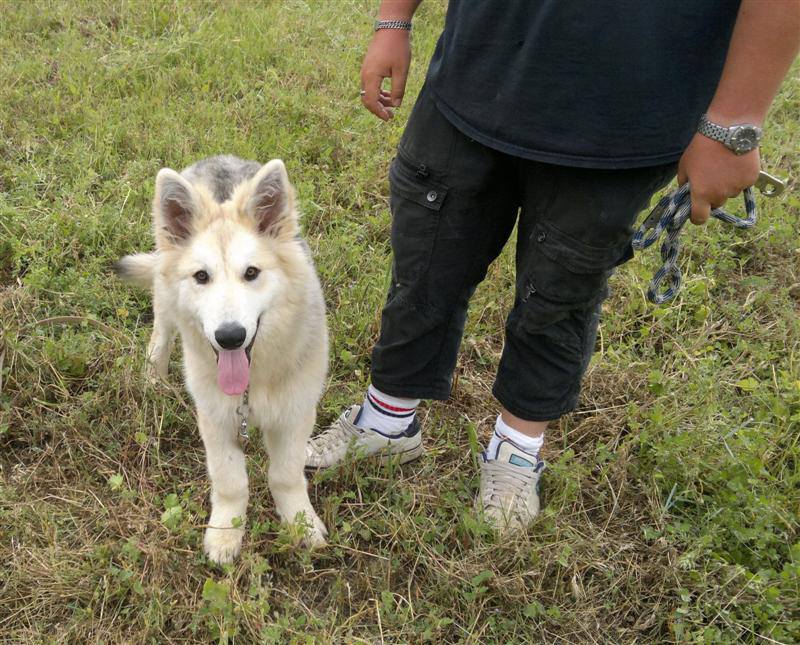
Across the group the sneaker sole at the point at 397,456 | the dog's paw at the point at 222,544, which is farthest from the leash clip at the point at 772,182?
the dog's paw at the point at 222,544

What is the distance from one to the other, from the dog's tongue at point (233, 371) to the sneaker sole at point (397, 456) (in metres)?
0.68

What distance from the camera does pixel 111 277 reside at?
3270 mm

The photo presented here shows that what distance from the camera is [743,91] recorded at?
1564mm

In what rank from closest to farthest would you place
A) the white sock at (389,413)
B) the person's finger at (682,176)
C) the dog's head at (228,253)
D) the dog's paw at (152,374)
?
the person's finger at (682,176), the dog's head at (228,253), the white sock at (389,413), the dog's paw at (152,374)

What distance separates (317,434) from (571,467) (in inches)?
41.0

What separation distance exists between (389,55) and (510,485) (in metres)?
1.57

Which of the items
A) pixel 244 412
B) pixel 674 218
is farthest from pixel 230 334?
pixel 674 218

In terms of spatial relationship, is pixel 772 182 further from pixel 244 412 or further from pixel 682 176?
pixel 244 412

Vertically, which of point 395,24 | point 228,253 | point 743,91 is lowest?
point 228,253

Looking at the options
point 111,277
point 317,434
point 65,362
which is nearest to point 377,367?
point 317,434

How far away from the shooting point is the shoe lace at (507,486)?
8.14ft

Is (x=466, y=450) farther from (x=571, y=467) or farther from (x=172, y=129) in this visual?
(x=172, y=129)

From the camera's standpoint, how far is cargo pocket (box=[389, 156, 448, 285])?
210 cm

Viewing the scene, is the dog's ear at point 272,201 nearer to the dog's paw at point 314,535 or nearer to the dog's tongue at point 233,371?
the dog's tongue at point 233,371
